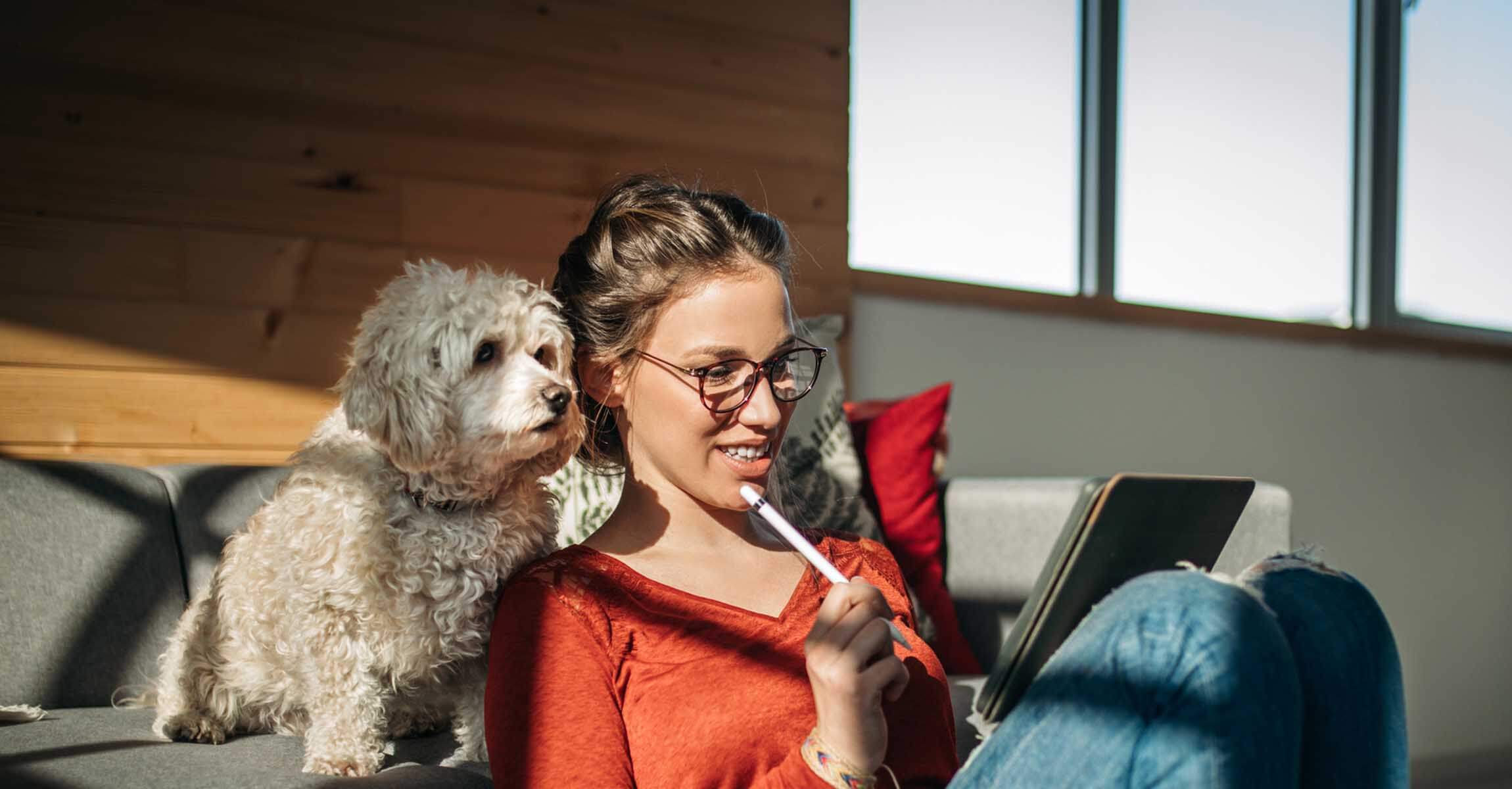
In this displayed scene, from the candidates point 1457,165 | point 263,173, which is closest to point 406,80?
point 263,173

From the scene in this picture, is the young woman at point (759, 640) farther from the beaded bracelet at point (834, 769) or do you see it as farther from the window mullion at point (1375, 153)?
the window mullion at point (1375, 153)

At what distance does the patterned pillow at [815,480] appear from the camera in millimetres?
1786

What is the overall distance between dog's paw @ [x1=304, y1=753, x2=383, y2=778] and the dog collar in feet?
0.97

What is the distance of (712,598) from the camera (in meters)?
1.10

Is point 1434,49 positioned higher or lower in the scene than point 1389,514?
higher

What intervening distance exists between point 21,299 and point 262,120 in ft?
1.71

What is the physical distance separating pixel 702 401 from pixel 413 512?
40 cm

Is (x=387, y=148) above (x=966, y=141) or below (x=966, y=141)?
below

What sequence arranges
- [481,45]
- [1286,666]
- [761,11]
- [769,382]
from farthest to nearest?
[761,11] < [481,45] < [769,382] < [1286,666]

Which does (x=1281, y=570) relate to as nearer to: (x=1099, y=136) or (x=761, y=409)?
(x=761, y=409)

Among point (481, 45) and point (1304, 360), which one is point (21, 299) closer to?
point (481, 45)

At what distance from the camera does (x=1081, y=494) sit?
3.51 feet

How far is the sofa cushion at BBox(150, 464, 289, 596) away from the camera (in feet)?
5.56

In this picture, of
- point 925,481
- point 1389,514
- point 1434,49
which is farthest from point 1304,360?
point 925,481
